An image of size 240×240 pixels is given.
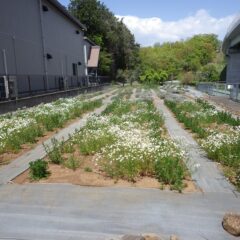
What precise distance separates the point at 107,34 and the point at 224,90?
38512 mm

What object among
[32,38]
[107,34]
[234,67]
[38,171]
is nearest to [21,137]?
[38,171]

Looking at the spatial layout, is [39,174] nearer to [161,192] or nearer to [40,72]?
[161,192]

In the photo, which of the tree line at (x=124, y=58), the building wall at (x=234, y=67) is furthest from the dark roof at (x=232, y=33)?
the tree line at (x=124, y=58)

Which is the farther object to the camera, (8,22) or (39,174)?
(8,22)

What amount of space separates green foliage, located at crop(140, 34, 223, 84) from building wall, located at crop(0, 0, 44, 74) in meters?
45.6

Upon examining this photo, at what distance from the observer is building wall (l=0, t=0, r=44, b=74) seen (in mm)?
23688

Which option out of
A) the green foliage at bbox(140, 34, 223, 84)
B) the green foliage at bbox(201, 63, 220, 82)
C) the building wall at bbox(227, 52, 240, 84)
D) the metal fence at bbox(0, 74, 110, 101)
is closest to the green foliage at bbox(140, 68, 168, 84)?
the green foliage at bbox(140, 34, 223, 84)

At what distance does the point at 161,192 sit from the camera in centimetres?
615

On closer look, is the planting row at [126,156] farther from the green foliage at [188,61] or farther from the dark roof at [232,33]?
the green foliage at [188,61]

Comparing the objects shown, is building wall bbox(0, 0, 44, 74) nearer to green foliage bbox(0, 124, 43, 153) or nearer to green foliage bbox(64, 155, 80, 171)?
green foliage bbox(0, 124, 43, 153)

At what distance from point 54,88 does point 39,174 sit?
26511 millimetres

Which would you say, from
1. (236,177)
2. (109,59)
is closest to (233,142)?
(236,177)

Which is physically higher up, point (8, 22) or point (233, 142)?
point (8, 22)

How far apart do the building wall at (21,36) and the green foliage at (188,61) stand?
150 feet
